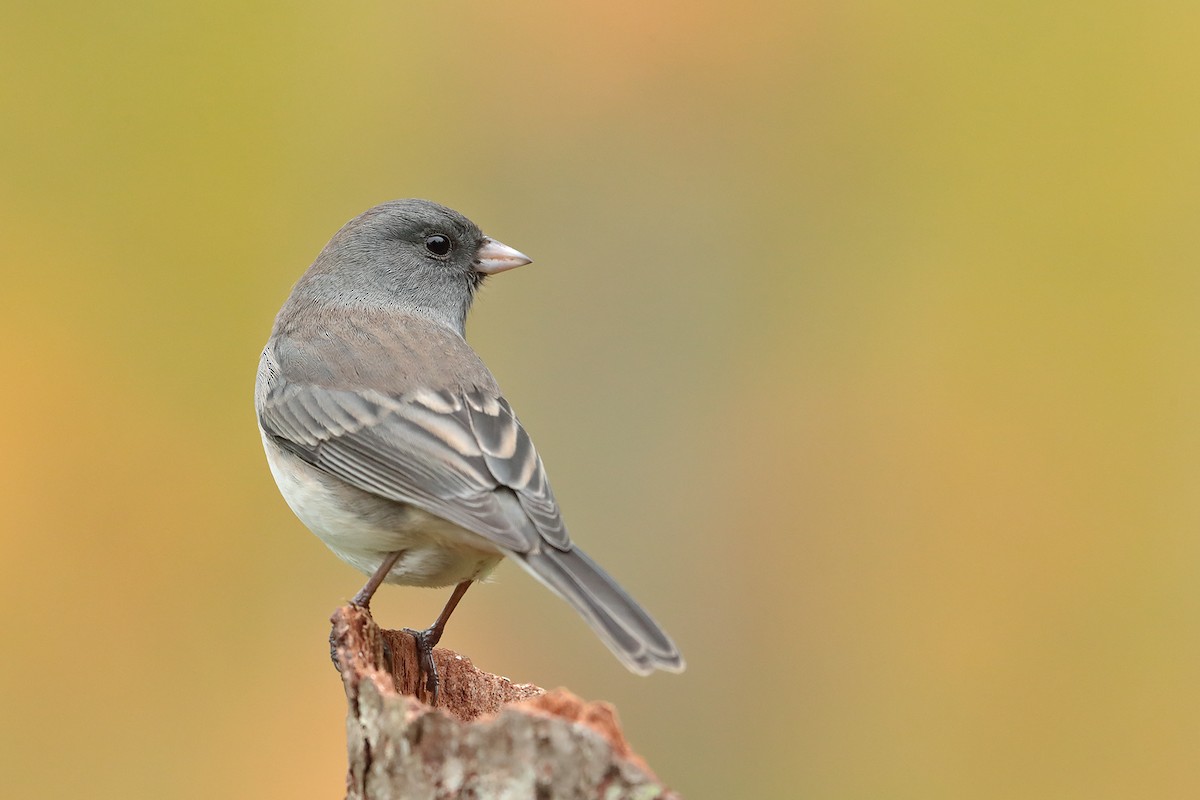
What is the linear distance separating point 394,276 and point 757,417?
2.30 metres

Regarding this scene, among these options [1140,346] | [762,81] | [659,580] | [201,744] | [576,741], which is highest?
[762,81]

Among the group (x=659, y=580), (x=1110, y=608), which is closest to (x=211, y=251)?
(x=659, y=580)

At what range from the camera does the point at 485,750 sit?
180 cm

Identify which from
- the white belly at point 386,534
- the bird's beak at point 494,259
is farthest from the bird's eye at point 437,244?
the white belly at point 386,534

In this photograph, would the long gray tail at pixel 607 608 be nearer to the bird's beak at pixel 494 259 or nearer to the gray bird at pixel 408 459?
the gray bird at pixel 408 459

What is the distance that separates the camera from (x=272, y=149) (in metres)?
5.42

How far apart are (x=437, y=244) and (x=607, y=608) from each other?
1.69 metres

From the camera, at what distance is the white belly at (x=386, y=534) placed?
2.65m

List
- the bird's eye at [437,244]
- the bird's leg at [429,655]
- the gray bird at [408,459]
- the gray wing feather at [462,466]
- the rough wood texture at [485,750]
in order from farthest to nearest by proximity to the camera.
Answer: the bird's eye at [437,244] → the bird's leg at [429,655] → the gray bird at [408,459] → the gray wing feather at [462,466] → the rough wood texture at [485,750]

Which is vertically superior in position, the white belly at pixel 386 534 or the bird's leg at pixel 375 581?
the white belly at pixel 386 534

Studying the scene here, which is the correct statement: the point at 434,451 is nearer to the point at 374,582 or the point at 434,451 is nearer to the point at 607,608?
the point at 374,582

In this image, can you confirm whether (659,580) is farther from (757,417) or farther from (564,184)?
(564,184)

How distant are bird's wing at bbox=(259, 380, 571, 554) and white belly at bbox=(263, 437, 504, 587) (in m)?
0.05

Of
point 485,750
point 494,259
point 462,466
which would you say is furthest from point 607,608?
point 494,259
